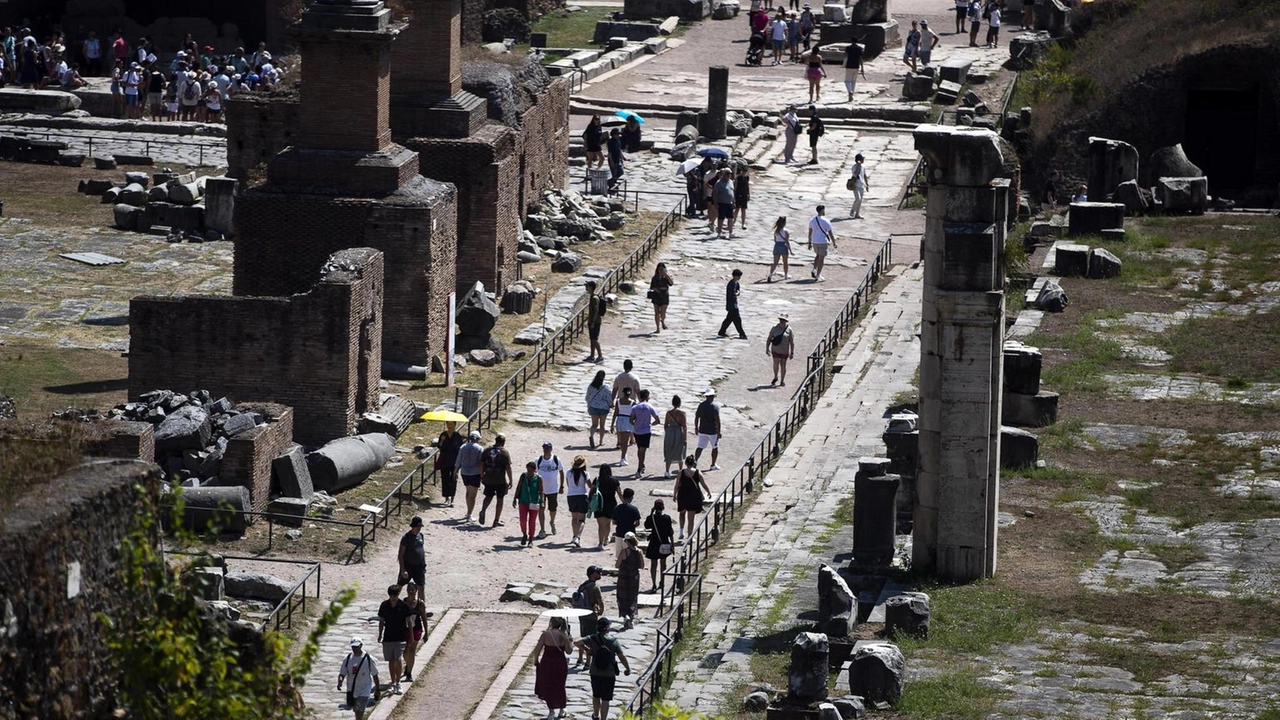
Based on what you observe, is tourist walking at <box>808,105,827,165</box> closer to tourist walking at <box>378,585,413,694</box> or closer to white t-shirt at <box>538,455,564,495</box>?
white t-shirt at <box>538,455,564,495</box>

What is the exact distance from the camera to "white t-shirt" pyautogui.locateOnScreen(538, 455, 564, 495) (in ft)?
82.9

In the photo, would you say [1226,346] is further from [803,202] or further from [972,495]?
[803,202]

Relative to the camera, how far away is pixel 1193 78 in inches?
1676

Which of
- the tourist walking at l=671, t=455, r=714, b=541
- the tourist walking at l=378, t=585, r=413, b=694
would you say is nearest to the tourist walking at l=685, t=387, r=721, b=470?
Answer: the tourist walking at l=671, t=455, r=714, b=541

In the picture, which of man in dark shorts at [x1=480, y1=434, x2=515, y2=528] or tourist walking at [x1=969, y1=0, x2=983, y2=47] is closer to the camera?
man in dark shorts at [x1=480, y1=434, x2=515, y2=528]

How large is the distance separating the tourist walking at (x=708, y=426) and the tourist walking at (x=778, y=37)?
28903 millimetres

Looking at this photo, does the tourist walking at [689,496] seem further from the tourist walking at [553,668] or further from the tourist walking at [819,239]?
the tourist walking at [819,239]

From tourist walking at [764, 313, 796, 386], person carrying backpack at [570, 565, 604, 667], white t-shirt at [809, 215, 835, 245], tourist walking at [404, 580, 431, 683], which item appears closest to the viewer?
tourist walking at [404, 580, 431, 683]

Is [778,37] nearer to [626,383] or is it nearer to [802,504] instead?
[626,383]

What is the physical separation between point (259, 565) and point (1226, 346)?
13.4 meters

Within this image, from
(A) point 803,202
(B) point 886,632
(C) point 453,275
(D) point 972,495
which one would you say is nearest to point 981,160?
(D) point 972,495

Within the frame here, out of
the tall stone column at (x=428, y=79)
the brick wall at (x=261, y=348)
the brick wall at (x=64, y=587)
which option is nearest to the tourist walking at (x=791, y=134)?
the tall stone column at (x=428, y=79)

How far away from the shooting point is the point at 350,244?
3094 centimetres

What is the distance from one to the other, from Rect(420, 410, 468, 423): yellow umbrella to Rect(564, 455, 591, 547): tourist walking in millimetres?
2895
